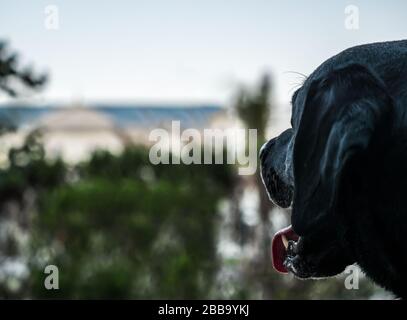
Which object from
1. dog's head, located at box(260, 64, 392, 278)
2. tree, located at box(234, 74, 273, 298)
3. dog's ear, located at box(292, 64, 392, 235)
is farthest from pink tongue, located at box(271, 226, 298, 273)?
tree, located at box(234, 74, 273, 298)

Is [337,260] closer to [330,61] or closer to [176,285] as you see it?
[330,61]

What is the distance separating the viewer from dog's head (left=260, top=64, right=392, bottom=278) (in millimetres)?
1922

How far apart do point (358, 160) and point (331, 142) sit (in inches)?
5.4

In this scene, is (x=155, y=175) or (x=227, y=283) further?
(x=155, y=175)

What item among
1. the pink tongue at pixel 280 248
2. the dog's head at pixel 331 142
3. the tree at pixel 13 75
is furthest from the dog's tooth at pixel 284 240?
the tree at pixel 13 75

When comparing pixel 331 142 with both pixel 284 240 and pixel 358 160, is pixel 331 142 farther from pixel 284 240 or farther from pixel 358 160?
pixel 284 240

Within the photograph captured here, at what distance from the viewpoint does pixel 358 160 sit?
202 centimetres

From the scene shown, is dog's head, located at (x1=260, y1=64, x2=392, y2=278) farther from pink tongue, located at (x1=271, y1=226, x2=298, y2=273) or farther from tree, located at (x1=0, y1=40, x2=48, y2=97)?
tree, located at (x1=0, y1=40, x2=48, y2=97)

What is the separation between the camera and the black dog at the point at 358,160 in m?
1.94

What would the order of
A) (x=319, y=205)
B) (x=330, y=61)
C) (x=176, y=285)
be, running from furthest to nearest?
(x=176, y=285) < (x=330, y=61) < (x=319, y=205)

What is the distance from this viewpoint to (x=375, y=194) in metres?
2.04

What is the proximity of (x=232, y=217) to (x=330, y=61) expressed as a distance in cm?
860
